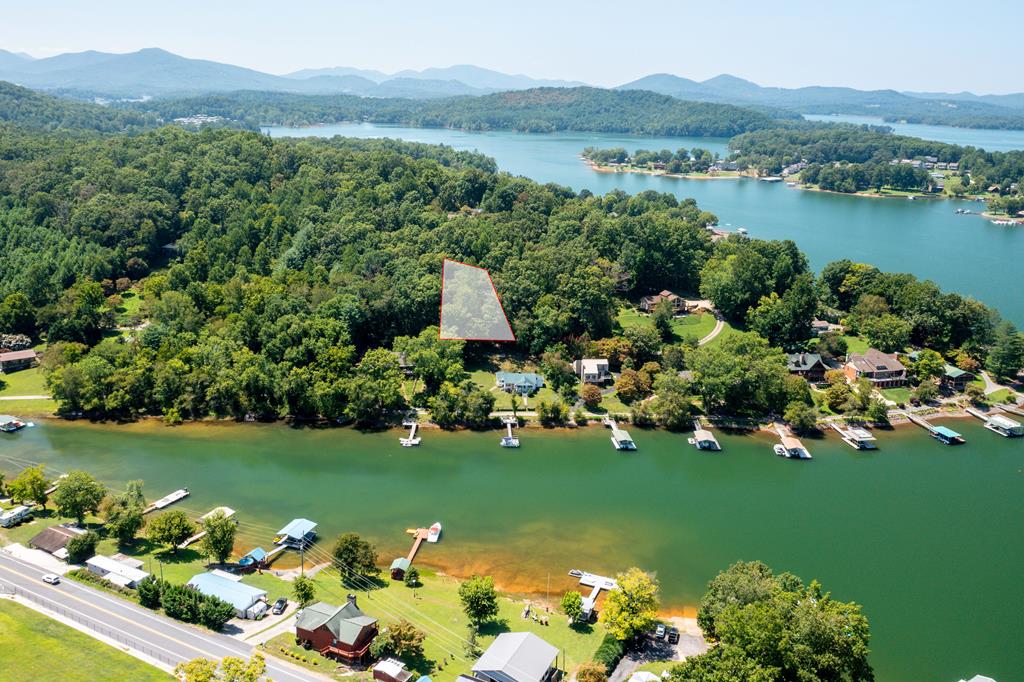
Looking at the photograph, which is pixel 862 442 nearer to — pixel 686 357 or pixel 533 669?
pixel 686 357

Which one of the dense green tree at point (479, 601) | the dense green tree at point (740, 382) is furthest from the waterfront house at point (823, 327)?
the dense green tree at point (479, 601)

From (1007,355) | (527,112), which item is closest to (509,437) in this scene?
(1007,355)

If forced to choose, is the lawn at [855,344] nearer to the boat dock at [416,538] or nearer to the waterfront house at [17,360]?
the boat dock at [416,538]

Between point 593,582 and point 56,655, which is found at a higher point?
point 56,655

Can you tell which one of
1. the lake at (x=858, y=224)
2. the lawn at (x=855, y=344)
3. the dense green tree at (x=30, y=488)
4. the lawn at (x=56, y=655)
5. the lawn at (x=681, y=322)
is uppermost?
the lake at (x=858, y=224)

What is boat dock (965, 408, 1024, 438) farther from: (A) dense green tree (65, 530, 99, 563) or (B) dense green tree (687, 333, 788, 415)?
(A) dense green tree (65, 530, 99, 563)

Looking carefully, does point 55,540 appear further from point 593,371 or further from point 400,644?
point 593,371
